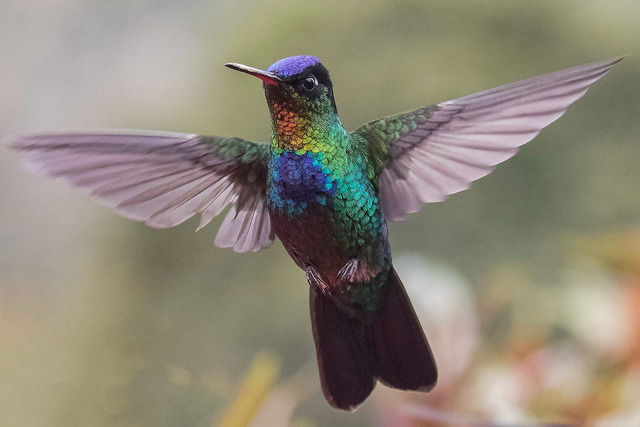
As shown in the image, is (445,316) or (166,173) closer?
(166,173)

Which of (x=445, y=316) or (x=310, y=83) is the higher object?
(x=310, y=83)

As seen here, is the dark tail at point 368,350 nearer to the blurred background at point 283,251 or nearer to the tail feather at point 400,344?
the tail feather at point 400,344

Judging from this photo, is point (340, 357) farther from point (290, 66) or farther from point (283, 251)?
point (283, 251)

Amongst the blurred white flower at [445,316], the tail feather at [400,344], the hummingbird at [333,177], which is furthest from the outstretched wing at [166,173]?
the blurred white flower at [445,316]

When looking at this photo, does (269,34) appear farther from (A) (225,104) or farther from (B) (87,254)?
(B) (87,254)

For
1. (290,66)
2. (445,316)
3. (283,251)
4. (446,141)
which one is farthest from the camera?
(283,251)

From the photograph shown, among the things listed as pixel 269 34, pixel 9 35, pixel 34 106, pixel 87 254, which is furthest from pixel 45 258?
pixel 269 34

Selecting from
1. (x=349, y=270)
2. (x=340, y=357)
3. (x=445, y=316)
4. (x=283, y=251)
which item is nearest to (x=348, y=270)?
(x=349, y=270)
